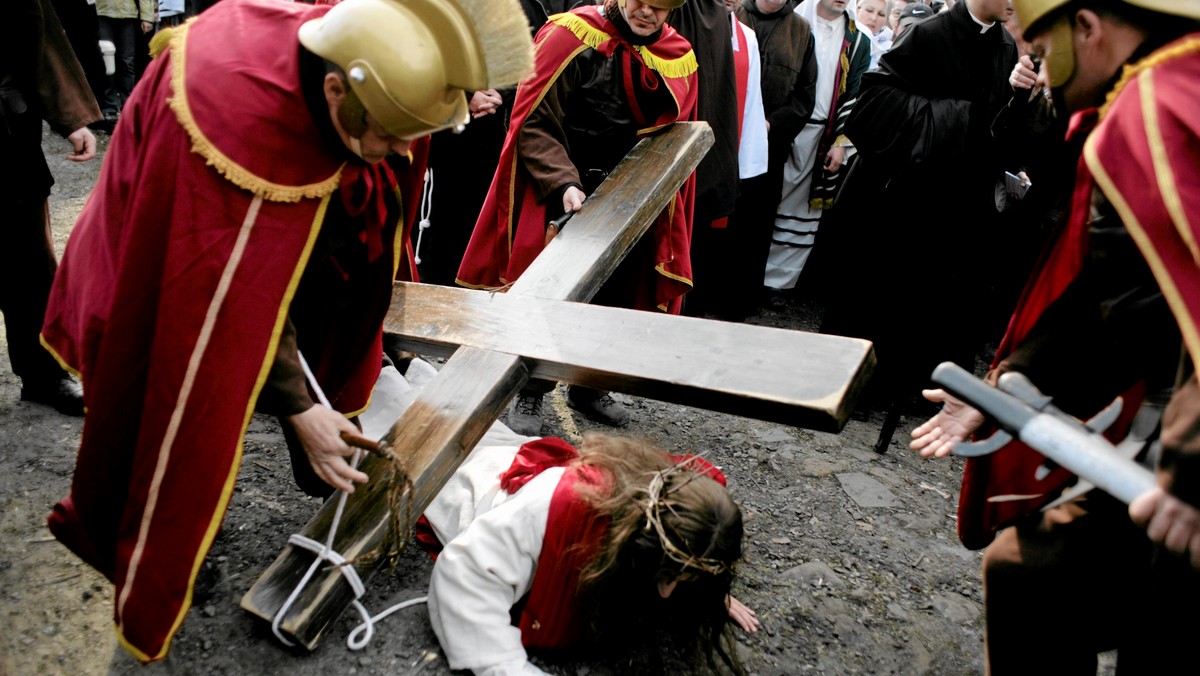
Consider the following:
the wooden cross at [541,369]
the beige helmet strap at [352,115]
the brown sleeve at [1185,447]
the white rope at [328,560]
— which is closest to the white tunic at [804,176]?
the wooden cross at [541,369]

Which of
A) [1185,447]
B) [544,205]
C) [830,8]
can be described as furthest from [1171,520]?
[830,8]

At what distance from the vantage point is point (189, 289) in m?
1.71

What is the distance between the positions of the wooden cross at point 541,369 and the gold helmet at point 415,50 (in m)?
0.74

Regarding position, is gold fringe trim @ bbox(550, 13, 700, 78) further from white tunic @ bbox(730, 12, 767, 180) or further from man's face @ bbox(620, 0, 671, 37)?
white tunic @ bbox(730, 12, 767, 180)

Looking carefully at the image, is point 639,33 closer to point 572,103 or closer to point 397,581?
point 572,103

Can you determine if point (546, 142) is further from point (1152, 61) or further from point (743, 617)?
point (1152, 61)

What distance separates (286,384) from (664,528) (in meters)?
0.95

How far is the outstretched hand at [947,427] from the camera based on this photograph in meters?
1.90

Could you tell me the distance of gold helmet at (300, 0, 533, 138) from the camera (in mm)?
1688

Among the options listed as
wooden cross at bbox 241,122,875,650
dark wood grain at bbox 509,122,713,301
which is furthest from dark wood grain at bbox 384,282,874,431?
dark wood grain at bbox 509,122,713,301

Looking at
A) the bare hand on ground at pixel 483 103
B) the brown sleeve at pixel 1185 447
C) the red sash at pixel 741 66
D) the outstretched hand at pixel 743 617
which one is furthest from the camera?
the red sash at pixel 741 66

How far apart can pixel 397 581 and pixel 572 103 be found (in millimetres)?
1921

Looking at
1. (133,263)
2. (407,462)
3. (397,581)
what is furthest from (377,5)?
(397,581)

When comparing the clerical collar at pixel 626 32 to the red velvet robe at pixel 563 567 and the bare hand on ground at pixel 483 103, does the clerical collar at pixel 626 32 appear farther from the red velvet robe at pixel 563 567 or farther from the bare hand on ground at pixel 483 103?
the red velvet robe at pixel 563 567
